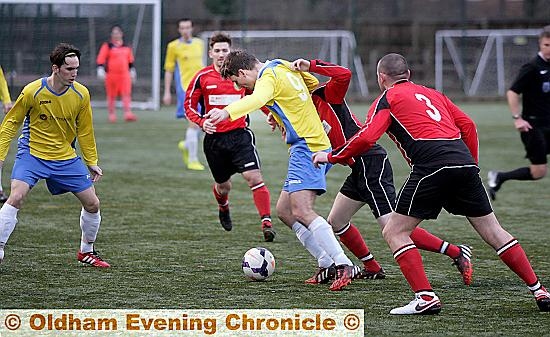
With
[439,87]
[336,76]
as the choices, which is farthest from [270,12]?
[336,76]

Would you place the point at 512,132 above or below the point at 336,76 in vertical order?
below

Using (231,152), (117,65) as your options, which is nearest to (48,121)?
(231,152)

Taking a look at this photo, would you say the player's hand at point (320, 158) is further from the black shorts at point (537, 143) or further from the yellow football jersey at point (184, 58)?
the yellow football jersey at point (184, 58)

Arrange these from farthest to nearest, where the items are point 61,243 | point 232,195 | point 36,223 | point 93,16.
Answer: point 93,16, point 232,195, point 36,223, point 61,243

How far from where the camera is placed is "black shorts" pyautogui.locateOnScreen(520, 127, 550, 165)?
37.5 feet

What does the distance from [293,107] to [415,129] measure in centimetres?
116

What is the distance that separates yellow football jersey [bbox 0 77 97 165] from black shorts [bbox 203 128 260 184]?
2.25 metres

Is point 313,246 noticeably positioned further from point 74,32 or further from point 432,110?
point 74,32

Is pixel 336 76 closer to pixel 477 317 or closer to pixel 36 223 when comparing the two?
pixel 477 317

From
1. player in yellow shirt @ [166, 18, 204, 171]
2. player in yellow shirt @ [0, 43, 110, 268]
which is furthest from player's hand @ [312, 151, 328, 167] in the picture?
player in yellow shirt @ [166, 18, 204, 171]

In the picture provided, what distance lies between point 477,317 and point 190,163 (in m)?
9.74

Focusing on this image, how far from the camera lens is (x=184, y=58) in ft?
55.8

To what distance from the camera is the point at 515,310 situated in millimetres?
6398

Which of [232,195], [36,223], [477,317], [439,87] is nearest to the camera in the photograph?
[477,317]
